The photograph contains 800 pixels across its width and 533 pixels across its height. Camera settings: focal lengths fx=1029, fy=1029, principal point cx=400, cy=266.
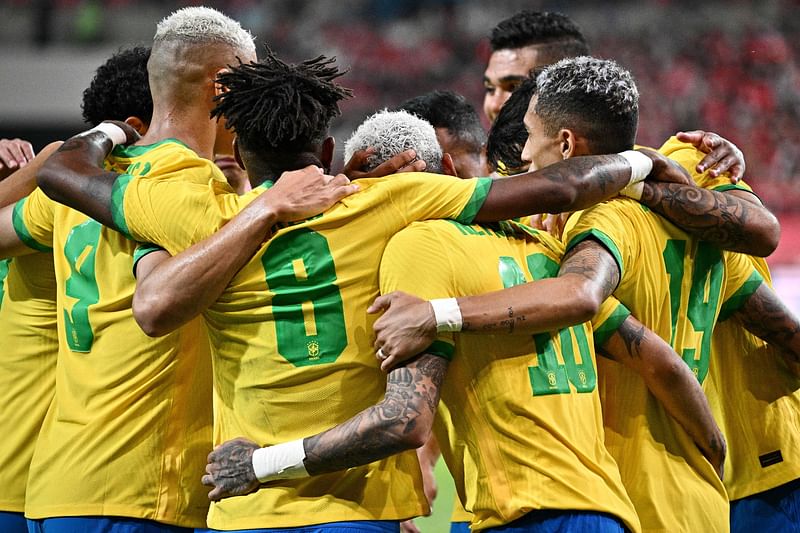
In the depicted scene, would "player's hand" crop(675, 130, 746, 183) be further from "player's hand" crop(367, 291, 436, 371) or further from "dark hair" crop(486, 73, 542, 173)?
"player's hand" crop(367, 291, 436, 371)

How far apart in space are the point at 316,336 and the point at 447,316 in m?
0.38

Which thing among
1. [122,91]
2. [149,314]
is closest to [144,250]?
[149,314]

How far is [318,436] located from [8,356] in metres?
1.69

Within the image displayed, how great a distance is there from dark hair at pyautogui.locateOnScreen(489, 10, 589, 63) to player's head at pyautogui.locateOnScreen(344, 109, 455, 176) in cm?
293

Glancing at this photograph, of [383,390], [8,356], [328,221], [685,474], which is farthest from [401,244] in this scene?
[8,356]

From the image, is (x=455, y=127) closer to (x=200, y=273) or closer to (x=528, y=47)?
→ (x=528, y=47)

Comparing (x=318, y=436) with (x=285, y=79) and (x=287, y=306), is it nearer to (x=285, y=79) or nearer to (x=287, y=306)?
(x=287, y=306)

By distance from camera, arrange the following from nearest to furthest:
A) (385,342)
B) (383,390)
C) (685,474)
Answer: (385,342)
(383,390)
(685,474)

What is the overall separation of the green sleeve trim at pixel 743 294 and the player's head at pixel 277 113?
1.44m

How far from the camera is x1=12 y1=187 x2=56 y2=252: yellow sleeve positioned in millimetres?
3475

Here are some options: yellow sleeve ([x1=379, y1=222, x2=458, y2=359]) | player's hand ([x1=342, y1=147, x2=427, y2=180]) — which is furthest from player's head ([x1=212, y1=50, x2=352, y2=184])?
yellow sleeve ([x1=379, y1=222, x2=458, y2=359])

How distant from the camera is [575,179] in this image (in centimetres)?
291

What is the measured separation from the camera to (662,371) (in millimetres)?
2924

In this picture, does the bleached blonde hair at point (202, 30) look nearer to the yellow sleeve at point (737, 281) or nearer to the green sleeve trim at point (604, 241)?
the green sleeve trim at point (604, 241)
